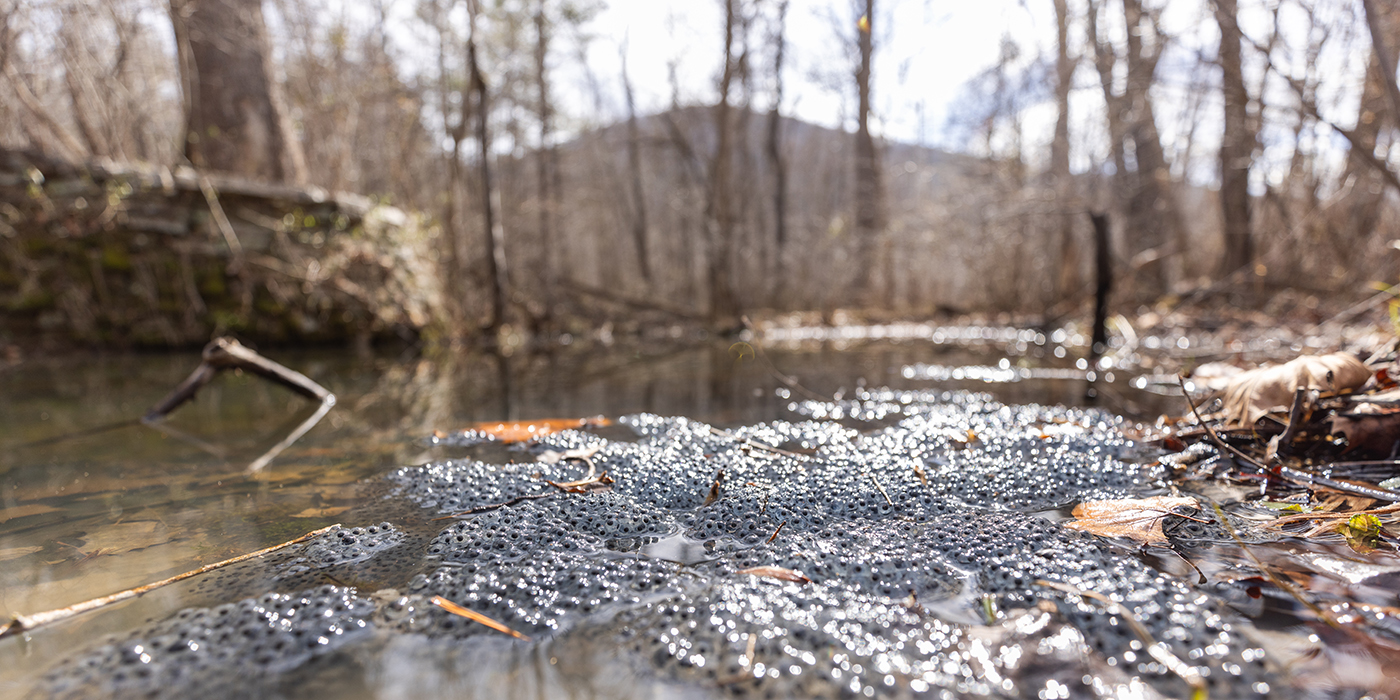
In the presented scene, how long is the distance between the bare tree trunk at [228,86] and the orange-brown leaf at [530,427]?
6147 millimetres

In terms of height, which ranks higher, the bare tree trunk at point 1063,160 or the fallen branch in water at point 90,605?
the bare tree trunk at point 1063,160

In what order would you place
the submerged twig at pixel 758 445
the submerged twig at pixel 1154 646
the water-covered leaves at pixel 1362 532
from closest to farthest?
the submerged twig at pixel 1154 646 → the water-covered leaves at pixel 1362 532 → the submerged twig at pixel 758 445

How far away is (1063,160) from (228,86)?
1101cm

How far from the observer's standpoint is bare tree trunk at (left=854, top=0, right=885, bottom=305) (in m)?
12.2

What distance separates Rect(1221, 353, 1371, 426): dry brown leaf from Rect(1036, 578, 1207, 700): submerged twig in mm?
1319

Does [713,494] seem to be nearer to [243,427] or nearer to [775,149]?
[243,427]

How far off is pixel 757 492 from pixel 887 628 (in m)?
0.72

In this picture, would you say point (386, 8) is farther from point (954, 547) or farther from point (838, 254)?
point (954, 547)

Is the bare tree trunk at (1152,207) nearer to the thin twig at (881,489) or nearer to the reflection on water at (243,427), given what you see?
the reflection on water at (243,427)

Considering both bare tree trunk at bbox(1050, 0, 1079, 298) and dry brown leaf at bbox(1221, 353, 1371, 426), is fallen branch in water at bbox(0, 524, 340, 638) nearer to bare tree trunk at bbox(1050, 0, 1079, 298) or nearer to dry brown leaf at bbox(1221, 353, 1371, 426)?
dry brown leaf at bbox(1221, 353, 1371, 426)

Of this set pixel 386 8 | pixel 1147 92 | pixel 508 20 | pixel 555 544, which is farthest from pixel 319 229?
pixel 508 20

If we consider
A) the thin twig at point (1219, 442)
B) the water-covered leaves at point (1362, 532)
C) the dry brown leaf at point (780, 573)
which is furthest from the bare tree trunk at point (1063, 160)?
the dry brown leaf at point (780, 573)

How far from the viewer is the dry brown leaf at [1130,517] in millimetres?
1404

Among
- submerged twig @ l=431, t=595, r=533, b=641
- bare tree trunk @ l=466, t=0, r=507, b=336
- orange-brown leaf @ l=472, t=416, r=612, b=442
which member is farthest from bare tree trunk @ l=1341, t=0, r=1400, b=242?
bare tree trunk @ l=466, t=0, r=507, b=336
